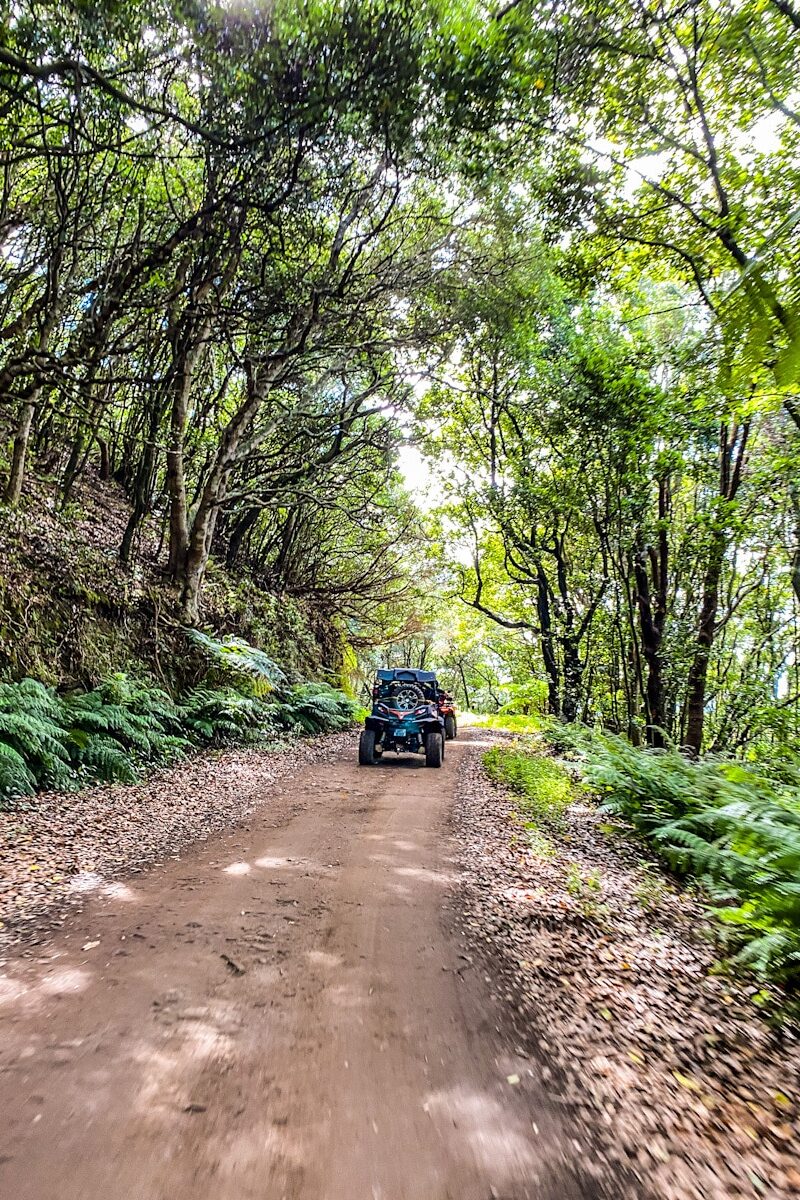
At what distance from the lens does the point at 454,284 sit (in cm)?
1180

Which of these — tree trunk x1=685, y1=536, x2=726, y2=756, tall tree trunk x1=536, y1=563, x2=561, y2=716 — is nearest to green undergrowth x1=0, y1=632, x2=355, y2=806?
tall tree trunk x1=536, y1=563, x2=561, y2=716

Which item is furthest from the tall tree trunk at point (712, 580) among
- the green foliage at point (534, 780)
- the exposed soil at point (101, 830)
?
the exposed soil at point (101, 830)

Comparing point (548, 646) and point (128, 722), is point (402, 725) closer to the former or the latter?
point (128, 722)

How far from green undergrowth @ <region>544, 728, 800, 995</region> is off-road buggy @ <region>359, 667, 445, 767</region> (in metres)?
3.65

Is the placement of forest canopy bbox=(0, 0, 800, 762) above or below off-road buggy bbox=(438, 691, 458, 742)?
above

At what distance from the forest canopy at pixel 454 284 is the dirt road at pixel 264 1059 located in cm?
315

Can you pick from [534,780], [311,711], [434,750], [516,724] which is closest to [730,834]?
[534,780]

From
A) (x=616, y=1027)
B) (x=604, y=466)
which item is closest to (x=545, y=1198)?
(x=616, y=1027)

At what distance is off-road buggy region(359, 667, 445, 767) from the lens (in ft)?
39.4

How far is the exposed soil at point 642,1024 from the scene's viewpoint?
95.7 inches

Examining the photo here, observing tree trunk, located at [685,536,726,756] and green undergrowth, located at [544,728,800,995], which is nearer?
green undergrowth, located at [544,728,800,995]

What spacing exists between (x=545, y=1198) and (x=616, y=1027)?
1.35 m

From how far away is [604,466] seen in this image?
11.8m

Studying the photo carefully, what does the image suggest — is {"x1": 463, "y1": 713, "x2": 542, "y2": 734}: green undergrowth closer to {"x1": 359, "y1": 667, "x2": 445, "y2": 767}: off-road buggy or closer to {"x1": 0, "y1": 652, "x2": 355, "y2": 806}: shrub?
{"x1": 359, "y1": 667, "x2": 445, "y2": 767}: off-road buggy
